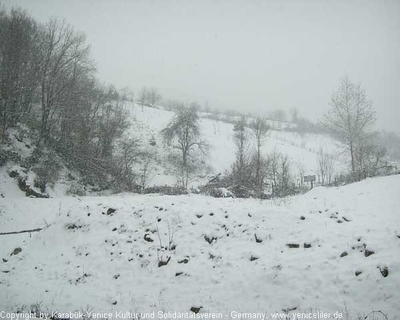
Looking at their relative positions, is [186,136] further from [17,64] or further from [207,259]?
[207,259]

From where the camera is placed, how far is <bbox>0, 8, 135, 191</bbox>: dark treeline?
2130cm

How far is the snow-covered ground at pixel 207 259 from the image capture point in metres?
5.95

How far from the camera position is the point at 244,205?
9.79m

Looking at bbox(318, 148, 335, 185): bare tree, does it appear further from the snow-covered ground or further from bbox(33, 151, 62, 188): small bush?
bbox(33, 151, 62, 188): small bush

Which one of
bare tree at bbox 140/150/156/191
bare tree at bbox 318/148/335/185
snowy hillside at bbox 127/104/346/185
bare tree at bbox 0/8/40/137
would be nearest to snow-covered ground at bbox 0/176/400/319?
bare tree at bbox 0/8/40/137

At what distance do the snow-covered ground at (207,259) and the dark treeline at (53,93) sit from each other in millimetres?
15363

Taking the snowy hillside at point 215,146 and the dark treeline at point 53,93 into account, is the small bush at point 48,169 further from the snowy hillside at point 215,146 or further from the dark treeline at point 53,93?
the snowy hillside at point 215,146

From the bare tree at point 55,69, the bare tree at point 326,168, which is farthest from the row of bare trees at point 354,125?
the bare tree at point 55,69

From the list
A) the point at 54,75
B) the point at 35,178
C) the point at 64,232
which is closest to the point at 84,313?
the point at 64,232

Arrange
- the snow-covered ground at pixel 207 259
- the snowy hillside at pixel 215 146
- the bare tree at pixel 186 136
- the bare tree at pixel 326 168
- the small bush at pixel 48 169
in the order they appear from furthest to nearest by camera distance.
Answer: the bare tree at pixel 326 168, the snowy hillside at pixel 215 146, the bare tree at pixel 186 136, the small bush at pixel 48 169, the snow-covered ground at pixel 207 259

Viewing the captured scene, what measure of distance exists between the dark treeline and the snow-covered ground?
1536cm

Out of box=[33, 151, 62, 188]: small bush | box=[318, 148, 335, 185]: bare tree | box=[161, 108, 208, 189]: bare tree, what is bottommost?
box=[33, 151, 62, 188]: small bush

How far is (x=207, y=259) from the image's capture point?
7.80m

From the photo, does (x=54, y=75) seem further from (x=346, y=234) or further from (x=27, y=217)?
(x=346, y=234)
